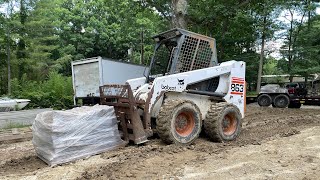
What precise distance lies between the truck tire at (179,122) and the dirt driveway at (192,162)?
0.19 meters

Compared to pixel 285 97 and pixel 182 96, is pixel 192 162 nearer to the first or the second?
pixel 182 96

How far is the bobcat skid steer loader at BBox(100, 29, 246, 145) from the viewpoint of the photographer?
255 inches

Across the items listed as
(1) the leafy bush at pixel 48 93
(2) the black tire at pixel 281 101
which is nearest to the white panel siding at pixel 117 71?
(1) the leafy bush at pixel 48 93

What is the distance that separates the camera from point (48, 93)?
16.4m

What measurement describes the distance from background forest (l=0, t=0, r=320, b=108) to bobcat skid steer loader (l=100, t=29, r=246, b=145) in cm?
671

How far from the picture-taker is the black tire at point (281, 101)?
17.0m

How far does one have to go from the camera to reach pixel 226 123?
7.47 m

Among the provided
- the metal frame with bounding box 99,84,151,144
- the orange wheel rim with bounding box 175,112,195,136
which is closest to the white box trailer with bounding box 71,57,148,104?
the metal frame with bounding box 99,84,151,144

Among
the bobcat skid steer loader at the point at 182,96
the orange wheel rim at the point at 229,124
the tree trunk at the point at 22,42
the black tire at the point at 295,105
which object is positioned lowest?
the black tire at the point at 295,105

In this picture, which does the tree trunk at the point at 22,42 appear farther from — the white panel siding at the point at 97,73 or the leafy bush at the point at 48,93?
the white panel siding at the point at 97,73

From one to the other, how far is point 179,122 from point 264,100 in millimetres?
12043

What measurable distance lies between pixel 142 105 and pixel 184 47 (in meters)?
1.57

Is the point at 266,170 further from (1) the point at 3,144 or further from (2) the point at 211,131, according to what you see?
(1) the point at 3,144

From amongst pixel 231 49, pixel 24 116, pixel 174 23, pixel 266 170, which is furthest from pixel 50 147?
pixel 231 49
